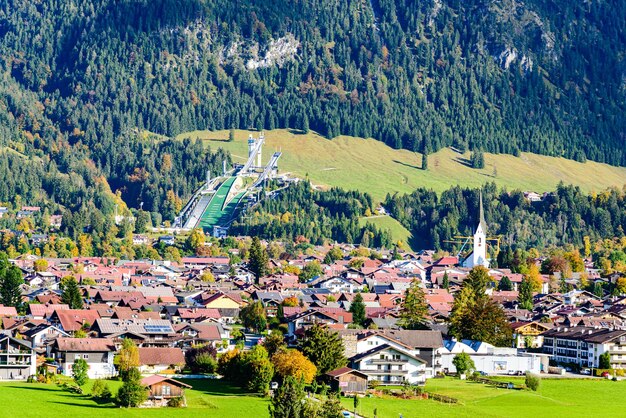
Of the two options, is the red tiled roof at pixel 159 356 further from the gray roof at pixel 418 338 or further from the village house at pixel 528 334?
the village house at pixel 528 334

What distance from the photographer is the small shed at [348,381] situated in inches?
2618

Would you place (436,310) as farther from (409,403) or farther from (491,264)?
(491,264)

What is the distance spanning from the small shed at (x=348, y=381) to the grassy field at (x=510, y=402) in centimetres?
167

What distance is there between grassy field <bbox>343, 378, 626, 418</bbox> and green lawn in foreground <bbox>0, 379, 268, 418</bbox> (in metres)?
4.60

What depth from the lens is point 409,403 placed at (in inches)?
2537

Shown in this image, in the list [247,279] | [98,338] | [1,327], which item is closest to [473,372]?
[98,338]

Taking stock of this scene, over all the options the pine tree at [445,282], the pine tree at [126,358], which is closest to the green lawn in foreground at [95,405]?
the pine tree at [126,358]

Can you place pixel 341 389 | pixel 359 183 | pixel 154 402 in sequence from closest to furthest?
pixel 154 402
pixel 341 389
pixel 359 183

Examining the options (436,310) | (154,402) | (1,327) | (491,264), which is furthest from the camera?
(491,264)

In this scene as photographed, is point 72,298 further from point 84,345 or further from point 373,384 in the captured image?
point 373,384

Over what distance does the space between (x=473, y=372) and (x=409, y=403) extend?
12.4 metres

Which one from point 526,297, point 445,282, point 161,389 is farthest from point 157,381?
point 445,282

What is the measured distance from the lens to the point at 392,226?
17875cm

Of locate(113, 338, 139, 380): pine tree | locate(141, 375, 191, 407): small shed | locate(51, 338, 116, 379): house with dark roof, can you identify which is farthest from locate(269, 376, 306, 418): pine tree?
locate(51, 338, 116, 379): house with dark roof
